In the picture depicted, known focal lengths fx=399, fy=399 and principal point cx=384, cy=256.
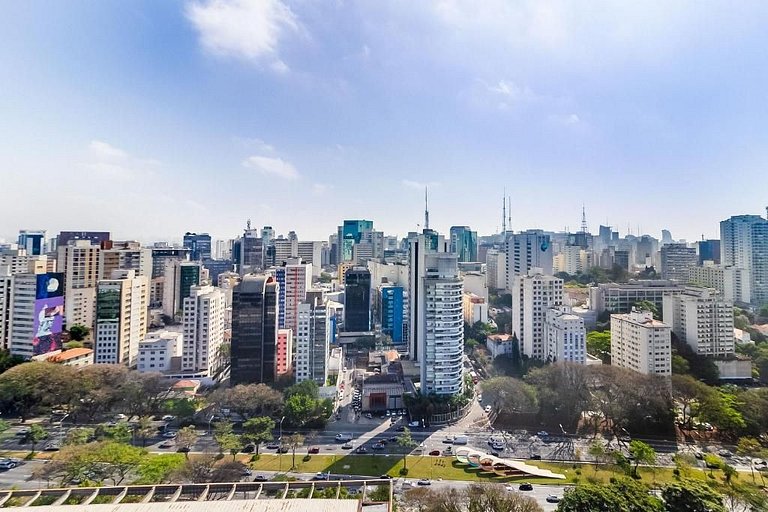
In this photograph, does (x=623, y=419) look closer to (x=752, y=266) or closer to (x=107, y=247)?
(x=752, y=266)

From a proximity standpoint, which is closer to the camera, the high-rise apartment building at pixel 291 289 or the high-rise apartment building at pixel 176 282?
the high-rise apartment building at pixel 291 289

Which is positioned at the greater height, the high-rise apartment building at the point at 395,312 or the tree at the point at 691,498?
the high-rise apartment building at the point at 395,312

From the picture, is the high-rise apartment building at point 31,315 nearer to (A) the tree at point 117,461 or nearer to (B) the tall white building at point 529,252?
(A) the tree at point 117,461

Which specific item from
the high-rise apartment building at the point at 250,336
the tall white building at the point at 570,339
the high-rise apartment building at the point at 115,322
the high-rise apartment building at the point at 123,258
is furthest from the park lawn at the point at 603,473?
the high-rise apartment building at the point at 123,258

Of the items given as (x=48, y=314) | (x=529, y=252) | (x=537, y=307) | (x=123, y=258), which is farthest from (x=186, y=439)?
(x=529, y=252)

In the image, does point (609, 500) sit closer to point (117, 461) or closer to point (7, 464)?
point (117, 461)

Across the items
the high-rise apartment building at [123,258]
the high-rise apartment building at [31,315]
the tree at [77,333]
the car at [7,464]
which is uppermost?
Result: the high-rise apartment building at [123,258]

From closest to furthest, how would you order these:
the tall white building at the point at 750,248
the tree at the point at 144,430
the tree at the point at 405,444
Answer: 1. the tree at the point at 405,444
2. the tree at the point at 144,430
3. the tall white building at the point at 750,248
